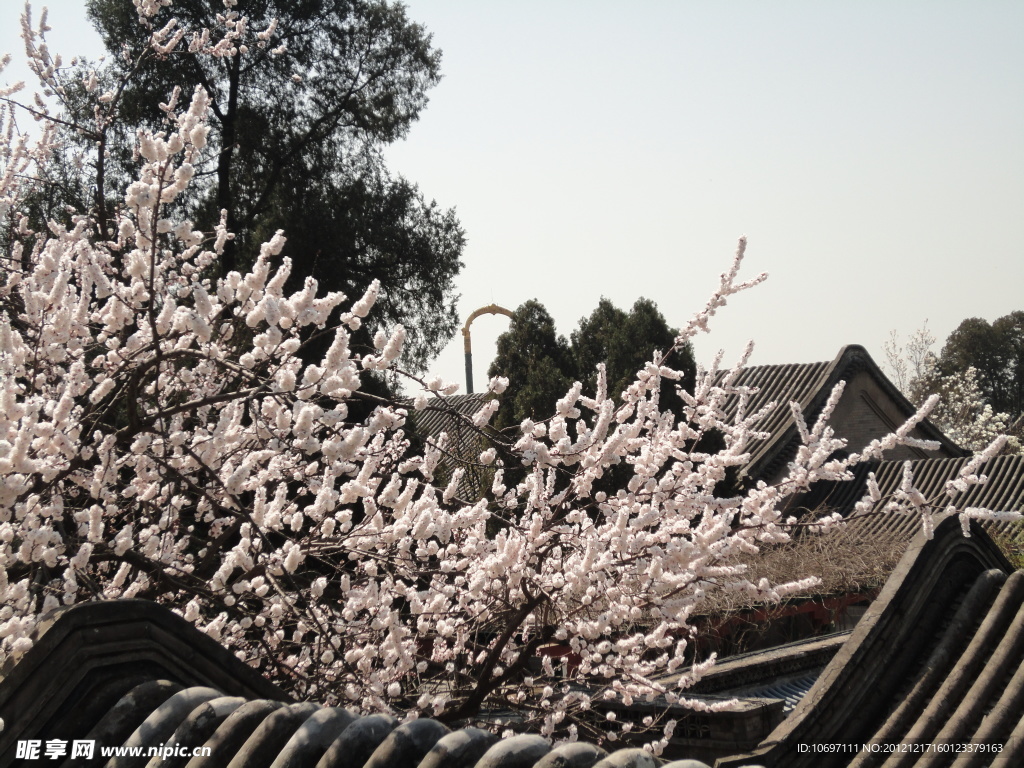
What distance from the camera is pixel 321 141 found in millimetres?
14094

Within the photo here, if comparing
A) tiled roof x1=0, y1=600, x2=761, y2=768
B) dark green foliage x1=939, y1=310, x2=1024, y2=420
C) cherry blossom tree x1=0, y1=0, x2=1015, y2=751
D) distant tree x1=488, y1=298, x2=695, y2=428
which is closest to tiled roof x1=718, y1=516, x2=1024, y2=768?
cherry blossom tree x1=0, y1=0, x2=1015, y2=751

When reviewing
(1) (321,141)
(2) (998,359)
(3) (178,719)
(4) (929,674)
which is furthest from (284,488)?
(2) (998,359)

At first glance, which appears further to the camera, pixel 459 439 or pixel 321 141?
pixel 321 141

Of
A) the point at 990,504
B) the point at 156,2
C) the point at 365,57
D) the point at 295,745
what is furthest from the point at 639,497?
the point at 990,504

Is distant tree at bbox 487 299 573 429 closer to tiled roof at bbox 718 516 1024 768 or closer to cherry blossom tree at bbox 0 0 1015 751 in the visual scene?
cherry blossom tree at bbox 0 0 1015 751

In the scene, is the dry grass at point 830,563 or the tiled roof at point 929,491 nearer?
the dry grass at point 830,563

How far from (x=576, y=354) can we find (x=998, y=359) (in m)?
46.2

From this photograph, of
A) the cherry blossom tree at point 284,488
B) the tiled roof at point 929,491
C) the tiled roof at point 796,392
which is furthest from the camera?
the tiled roof at point 796,392

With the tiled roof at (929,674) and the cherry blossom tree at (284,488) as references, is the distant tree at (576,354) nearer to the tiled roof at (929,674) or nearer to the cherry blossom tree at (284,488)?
the cherry blossom tree at (284,488)

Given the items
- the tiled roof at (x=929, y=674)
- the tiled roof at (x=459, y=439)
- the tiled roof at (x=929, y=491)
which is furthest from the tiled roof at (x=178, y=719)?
the tiled roof at (x=929, y=491)

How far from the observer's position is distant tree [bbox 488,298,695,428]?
15.3 m

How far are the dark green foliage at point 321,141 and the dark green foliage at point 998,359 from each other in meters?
47.1

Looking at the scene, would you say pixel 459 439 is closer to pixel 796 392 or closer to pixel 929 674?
pixel 929 674

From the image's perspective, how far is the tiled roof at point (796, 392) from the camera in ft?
64.2
